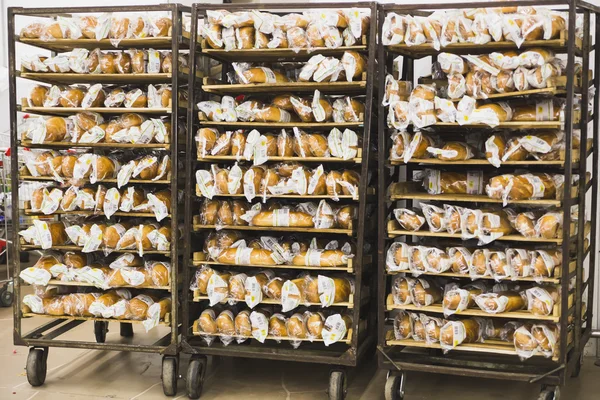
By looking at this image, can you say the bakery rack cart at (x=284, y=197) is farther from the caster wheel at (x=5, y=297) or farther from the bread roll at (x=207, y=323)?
the caster wheel at (x=5, y=297)

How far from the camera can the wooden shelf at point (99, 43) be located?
13.5 feet

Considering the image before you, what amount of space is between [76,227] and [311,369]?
178 centimetres

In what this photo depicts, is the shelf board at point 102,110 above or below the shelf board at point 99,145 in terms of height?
above

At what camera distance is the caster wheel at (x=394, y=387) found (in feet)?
12.9

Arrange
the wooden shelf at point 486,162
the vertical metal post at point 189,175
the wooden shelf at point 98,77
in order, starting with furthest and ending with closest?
the wooden shelf at point 98,77 → the vertical metal post at point 189,175 → the wooden shelf at point 486,162

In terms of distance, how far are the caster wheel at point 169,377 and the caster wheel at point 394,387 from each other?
125cm

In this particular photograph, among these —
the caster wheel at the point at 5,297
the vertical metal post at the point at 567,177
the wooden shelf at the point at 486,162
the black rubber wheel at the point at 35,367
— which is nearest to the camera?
the vertical metal post at the point at 567,177

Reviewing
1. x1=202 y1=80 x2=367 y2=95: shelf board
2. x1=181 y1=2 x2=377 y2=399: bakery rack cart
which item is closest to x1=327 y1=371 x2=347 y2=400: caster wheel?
x1=181 y1=2 x2=377 y2=399: bakery rack cart

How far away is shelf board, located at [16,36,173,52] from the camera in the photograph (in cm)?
413

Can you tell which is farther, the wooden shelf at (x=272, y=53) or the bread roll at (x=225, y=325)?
the bread roll at (x=225, y=325)

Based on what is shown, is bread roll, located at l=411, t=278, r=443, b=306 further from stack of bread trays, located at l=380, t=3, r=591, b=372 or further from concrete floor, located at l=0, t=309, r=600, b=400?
concrete floor, located at l=0, t=309, r=600, b=400

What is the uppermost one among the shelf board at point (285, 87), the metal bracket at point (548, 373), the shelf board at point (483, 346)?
the shelf board at point (285, 87)

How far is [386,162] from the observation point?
3.98 meters


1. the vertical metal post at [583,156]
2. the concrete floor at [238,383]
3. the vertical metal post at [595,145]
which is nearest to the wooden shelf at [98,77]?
the concrete floor at [238,383]
